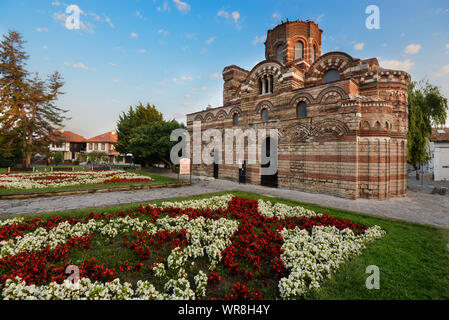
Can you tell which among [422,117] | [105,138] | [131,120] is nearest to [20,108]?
[131,120]

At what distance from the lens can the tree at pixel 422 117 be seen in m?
17.1

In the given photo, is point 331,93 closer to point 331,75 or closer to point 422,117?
point 331,75

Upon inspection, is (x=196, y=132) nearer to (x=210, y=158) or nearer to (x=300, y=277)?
(x=210, y=158)

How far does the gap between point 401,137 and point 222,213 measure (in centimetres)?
1359

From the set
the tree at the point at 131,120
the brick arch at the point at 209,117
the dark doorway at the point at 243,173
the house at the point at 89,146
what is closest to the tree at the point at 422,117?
the dark doorway at the point at 243,173

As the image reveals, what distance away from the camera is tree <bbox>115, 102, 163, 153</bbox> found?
1396 inches

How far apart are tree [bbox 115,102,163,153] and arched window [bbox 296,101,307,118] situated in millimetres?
28960

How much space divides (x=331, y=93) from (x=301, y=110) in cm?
231

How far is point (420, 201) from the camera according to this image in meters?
11.5

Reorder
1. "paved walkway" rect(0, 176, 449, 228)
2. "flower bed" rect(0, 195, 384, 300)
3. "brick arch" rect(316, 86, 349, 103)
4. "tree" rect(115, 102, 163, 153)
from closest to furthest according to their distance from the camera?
"flower bed" rect(0, 195, 384, 300)
"paved walkway" rect(0, 176, 449, 228)
"brick arch" rect(316, 86, 349, 103)
"tree" rect(115, 102, 163, 153)

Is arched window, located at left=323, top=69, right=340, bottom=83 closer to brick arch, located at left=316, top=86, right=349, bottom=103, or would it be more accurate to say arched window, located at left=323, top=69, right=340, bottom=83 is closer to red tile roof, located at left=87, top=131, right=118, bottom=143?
brick arch, located at left=316, top=86, right=349, bottom=103

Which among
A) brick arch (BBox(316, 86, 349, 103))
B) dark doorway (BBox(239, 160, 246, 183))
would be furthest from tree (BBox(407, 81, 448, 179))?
dark doorway (BBox(239, 160, 246, 183))

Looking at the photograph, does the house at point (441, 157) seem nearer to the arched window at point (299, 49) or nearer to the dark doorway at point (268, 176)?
the arched window at point (299, 49)

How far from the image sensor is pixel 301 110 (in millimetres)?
14680
